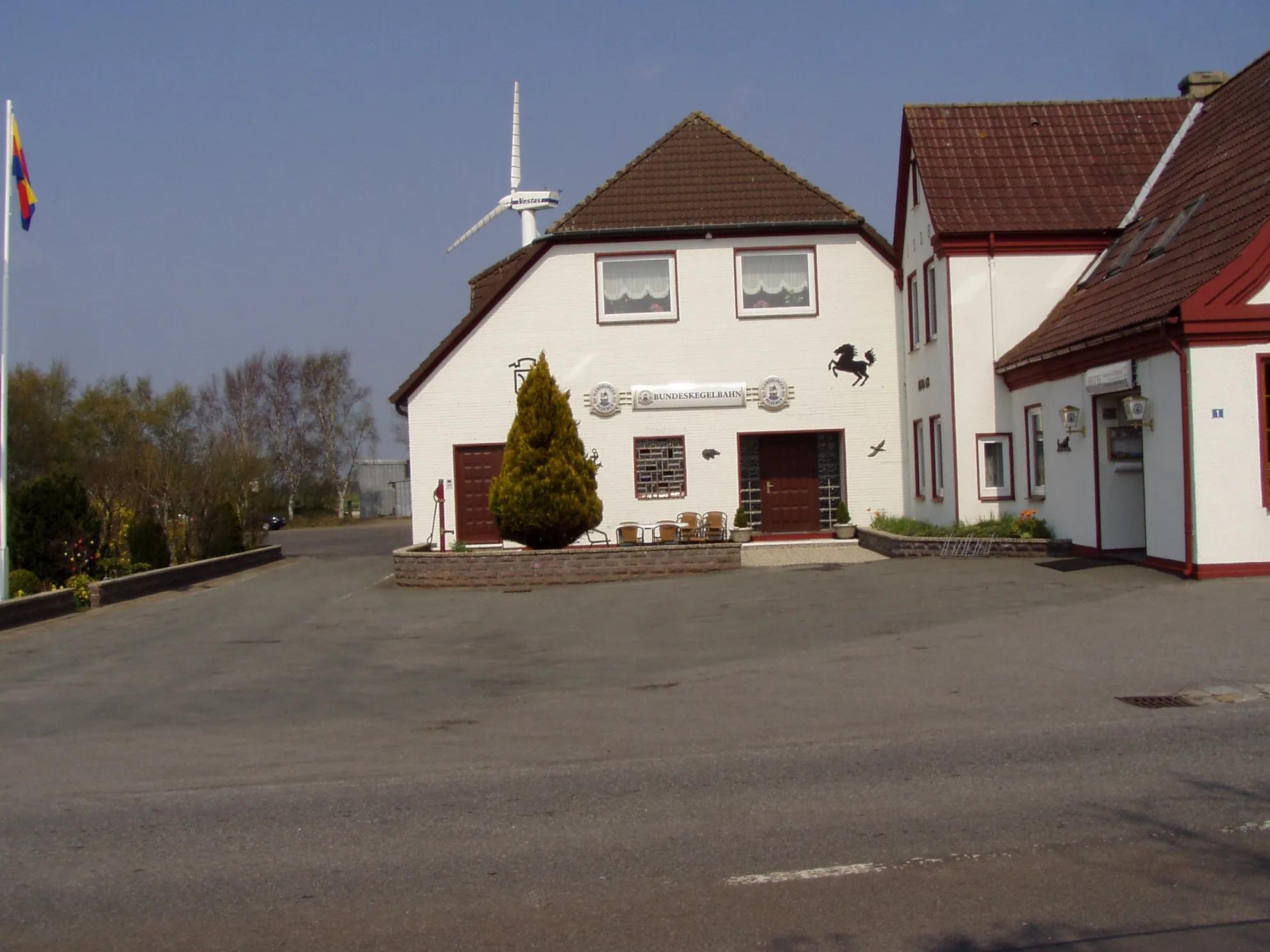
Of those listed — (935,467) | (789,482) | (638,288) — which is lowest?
(789,482)

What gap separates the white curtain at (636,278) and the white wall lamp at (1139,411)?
1174 centimetres

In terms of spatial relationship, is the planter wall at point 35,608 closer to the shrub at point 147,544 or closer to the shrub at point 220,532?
the shrub at point 147,544

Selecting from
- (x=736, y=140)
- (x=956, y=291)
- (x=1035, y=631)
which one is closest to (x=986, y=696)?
(x=1035, y=631)

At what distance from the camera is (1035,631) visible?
12.3 metres

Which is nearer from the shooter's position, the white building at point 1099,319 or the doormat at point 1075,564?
the white building at point 1099,319

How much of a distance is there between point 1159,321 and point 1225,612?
4435mm

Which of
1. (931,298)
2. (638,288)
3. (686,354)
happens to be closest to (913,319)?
(931,298)

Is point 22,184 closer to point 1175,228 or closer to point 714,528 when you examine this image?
point 714,528

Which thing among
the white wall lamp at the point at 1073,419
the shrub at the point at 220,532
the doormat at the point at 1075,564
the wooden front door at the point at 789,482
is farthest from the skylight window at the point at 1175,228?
the shrub at the point at 220,532

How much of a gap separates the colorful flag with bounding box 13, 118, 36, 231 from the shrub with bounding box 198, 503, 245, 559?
27.4ft

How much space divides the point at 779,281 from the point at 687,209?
249 cm

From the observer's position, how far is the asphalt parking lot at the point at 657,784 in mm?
5047

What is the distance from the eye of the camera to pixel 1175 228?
61.0 ft

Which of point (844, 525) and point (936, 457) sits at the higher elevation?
point (936, 457)
